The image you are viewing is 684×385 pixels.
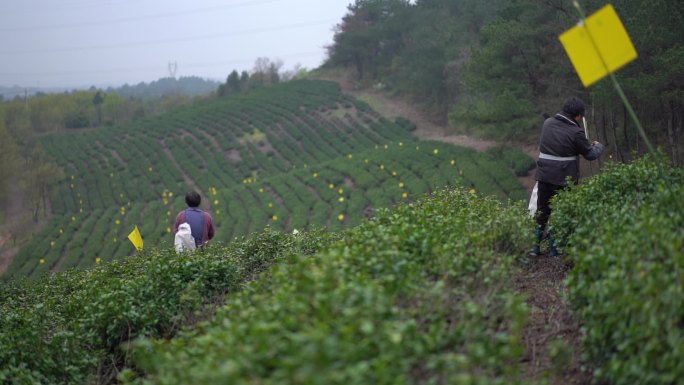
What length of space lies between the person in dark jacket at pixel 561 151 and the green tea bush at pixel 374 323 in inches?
72.7

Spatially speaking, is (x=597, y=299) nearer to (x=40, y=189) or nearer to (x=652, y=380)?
(x=652, y=380)

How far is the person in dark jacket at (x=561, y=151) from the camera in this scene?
5406 millimetres

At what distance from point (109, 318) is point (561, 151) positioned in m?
3.71

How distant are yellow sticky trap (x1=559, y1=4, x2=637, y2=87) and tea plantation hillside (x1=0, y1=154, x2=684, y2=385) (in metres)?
0.77

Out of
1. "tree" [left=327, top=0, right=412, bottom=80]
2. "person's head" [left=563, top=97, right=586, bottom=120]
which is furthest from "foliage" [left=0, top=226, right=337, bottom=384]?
"tree" [left=327, top=0, right=412, bottom=80]

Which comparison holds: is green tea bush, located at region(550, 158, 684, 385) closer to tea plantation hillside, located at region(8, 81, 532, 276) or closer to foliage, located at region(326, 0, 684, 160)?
foliage, located at region(326, 0, 684, 160)

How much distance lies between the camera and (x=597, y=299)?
3.00m

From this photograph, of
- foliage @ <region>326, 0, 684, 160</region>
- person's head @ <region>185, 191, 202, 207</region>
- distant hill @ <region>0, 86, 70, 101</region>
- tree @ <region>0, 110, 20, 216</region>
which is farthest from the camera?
distant hill @ <region>0, 86, 70, 101</region>

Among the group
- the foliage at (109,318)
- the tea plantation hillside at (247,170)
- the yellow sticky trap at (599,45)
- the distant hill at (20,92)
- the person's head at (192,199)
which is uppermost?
the distant hill at (20,92)

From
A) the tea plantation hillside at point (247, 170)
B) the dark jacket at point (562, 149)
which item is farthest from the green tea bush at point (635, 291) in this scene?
the tea plantation hillside at point (247, 170)

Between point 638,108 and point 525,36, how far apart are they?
3832mm

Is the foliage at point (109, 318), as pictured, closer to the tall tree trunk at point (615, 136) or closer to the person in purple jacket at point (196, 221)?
the person in purple jacket at point (196, 221)

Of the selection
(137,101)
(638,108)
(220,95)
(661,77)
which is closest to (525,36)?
(638,108)

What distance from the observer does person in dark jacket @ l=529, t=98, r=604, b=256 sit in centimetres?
541
